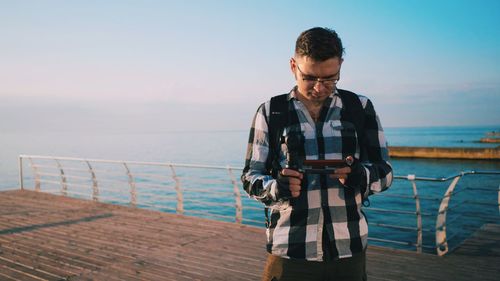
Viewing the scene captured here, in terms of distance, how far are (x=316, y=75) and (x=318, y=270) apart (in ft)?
2.20

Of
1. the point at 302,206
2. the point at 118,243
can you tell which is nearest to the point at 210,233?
the point at 118,243

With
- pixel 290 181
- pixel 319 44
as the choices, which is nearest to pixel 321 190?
pixel 290 181

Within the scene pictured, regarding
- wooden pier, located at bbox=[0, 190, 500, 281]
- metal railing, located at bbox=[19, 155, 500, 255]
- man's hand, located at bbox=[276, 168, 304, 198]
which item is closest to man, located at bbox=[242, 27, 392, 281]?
man's hand, located at bbox=[276, 168, 304, 198]

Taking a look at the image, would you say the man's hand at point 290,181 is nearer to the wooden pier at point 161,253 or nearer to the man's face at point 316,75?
the man's face at point 316,75

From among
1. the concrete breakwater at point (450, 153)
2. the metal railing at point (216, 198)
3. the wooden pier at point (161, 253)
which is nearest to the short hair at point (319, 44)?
Answer: the metal railing at point (216, 198)

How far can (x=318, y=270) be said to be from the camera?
131cm

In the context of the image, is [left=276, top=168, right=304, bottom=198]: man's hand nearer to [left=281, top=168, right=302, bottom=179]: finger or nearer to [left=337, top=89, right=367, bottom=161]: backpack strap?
[left=281, top=168, right=302, bottom=179]: finger

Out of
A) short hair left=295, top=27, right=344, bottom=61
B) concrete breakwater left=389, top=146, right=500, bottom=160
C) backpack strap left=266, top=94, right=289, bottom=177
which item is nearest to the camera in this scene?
short hair left=295, top=27, right=344, bottom=61

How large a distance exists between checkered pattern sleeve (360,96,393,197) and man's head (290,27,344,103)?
0.60 feet

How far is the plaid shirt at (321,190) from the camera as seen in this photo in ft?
4.32

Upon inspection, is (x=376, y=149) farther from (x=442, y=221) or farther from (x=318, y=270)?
(x=442, y=221)

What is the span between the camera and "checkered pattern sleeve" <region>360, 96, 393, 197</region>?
1331 mm

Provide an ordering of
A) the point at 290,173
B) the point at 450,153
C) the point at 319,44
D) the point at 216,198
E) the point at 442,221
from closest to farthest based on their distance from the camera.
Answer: the point at 290,173 → the point at 319,44 → the point at 442,221 → the point at 216,198 → the point at 450,153

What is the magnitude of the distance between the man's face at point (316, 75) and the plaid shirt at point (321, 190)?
Answer: 66 millimetres
